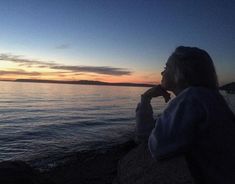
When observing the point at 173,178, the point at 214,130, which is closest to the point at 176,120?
the point at 214,130

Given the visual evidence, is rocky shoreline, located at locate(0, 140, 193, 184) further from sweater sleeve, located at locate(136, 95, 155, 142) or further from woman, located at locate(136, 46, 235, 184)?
woman, located at locate(136, 46, 235, 184)

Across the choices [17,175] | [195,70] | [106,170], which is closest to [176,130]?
[195,70]

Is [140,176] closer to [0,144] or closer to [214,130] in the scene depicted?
[214,130]

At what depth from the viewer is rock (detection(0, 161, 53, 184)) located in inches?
323

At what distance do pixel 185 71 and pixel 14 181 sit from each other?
7139mm

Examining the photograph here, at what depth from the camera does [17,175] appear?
847 centimetres

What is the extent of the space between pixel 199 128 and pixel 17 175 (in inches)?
294

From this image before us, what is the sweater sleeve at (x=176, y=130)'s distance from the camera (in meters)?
1.93

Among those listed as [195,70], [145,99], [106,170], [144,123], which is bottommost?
[106,170]

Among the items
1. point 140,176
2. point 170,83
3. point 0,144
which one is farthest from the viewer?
point 0,144

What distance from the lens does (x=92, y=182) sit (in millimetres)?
12070

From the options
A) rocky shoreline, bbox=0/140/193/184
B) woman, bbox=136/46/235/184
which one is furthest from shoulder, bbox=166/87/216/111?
rocky shoreline, bbox=0/140/193/184

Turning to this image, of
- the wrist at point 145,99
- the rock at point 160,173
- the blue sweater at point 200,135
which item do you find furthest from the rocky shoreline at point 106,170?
the blue sweater at point 200,135

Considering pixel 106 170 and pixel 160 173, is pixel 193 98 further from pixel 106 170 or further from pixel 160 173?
pixel 106 170
